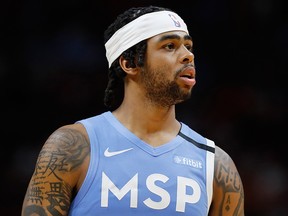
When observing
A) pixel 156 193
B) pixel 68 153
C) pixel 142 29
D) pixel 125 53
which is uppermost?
pixel 142 29

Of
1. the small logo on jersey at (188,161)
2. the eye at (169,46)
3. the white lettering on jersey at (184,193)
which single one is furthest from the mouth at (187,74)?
the white lettering on jersey at (184,193)

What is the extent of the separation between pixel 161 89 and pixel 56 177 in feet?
2.61

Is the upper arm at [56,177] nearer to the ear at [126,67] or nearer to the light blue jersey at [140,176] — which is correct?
the light blue jersey at [140,176]

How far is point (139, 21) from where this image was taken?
4.00 metres

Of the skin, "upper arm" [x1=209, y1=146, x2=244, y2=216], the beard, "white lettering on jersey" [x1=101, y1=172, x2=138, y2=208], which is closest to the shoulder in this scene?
the skin

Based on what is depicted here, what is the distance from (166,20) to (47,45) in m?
3.68

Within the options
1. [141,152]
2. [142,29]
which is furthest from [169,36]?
[141,152]

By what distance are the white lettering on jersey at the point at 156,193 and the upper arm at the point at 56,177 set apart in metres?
0.37

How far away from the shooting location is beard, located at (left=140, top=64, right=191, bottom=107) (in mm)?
3855

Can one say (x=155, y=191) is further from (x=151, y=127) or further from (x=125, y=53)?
(x=125, y=53)

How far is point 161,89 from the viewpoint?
3881 mm

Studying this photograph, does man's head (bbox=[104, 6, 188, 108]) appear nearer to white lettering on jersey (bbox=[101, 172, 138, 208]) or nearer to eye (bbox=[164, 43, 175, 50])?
eye (bbox=[164, 43, 175, 50])

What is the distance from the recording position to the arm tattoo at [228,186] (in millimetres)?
3941

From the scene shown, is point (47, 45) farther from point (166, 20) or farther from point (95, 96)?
point (166, 20)
